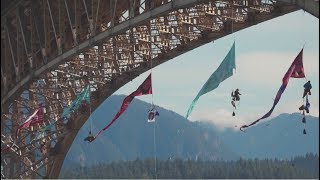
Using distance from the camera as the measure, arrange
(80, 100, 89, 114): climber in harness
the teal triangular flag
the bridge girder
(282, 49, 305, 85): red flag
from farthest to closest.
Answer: (80, 100, 89, 114): climber in harness < the bridge girder < the teal triangular flag < (282, 49, 305, 85): red flag

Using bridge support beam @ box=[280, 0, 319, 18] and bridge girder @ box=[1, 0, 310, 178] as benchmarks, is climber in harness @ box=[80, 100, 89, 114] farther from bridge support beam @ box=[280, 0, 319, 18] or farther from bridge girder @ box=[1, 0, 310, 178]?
bridge support beam @ box=[280, 0, 319, 18]

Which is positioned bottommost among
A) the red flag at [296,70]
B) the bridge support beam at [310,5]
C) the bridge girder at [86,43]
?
the red flag at [296,70]

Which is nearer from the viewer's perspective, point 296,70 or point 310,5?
point 310,5

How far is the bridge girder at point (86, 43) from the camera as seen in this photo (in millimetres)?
34094

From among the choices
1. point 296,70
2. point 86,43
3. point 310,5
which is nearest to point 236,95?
point 296,70

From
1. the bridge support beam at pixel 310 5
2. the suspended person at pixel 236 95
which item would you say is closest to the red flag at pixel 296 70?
the bridge support beam at pixel 310 5

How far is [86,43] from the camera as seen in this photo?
37.1 m

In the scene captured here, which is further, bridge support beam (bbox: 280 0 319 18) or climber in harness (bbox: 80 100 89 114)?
climber in harness (bbox: 80 100 89 114)

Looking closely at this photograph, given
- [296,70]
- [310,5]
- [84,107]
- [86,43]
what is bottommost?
[296,70]

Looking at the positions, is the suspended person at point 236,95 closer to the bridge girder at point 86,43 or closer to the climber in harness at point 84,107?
the bridge girder at point 86,43

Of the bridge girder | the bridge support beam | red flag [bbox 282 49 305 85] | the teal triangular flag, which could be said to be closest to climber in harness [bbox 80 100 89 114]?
the bridge girder

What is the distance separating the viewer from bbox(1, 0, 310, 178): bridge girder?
34.1 meters

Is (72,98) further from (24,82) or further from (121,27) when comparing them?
(121,27)

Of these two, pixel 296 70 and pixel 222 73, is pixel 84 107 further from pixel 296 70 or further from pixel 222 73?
pixel 296 70
